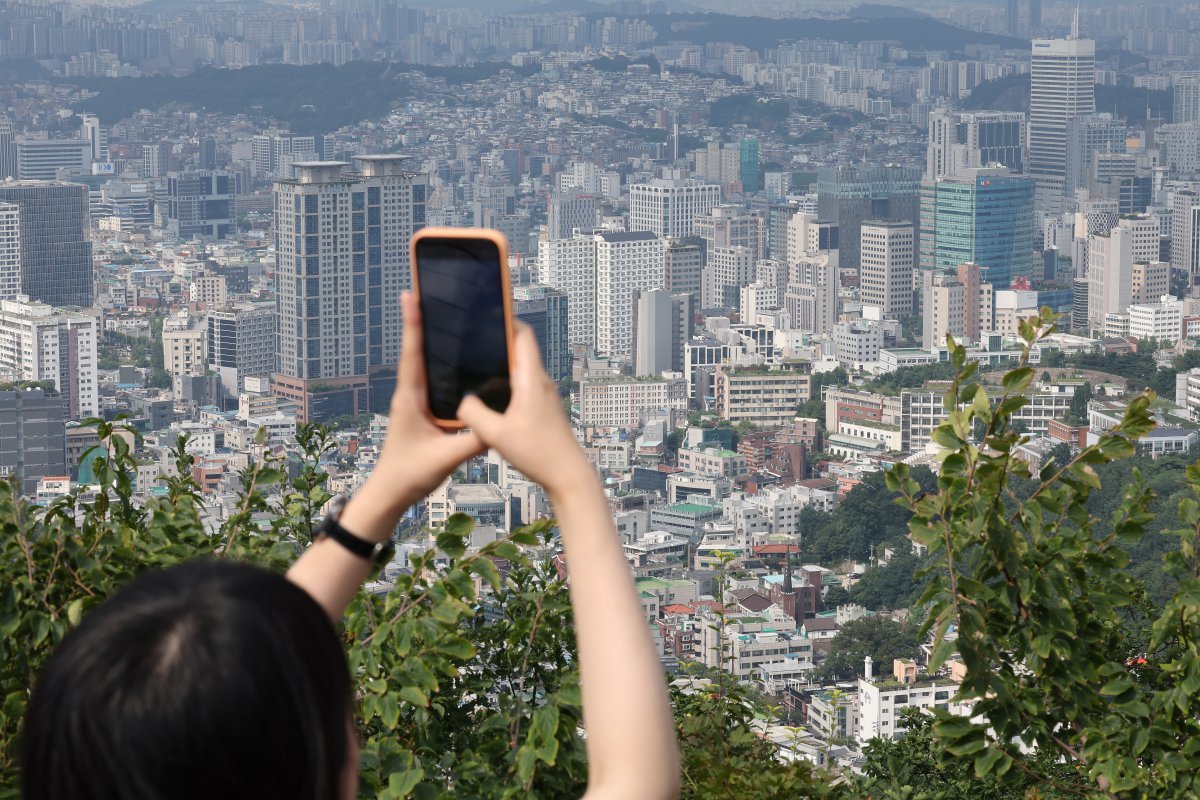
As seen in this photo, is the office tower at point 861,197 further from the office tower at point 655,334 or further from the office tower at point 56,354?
the office tower at point 56,354

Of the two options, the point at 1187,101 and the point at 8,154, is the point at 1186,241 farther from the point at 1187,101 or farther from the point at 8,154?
the point at 8,154

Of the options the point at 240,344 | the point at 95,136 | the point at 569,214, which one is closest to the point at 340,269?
the point at 240,344

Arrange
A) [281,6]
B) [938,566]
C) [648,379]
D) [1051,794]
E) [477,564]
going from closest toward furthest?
[477,564] → [938,566] → [1051,794] → [648,379] → [281,6]

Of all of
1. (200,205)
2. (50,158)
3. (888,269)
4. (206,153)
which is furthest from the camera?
(206,153)

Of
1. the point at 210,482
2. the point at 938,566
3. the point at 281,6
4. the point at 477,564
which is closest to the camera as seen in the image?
the point at 477,564

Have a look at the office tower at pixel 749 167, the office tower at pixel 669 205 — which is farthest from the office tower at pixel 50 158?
the office tower at pixel 749 167

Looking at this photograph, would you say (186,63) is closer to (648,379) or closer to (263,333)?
(263,333)

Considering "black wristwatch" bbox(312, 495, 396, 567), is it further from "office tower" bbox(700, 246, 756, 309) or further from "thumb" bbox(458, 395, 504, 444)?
"office tower" bbox(700, 246, 756, 309)

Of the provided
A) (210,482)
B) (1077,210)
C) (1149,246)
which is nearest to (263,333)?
(210,482)
